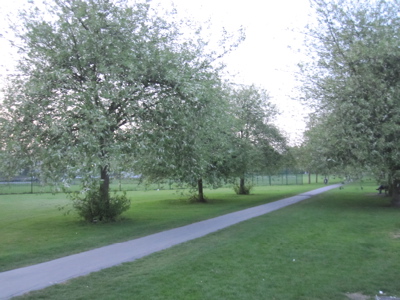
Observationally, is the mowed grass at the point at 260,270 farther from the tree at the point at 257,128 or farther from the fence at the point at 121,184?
the tree at the point at 257,128

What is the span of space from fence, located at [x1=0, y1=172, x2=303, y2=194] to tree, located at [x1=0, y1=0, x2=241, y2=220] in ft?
2.58

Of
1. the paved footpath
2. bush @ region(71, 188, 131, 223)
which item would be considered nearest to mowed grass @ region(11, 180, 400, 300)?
the paved footpath

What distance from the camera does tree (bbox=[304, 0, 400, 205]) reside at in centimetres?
1279

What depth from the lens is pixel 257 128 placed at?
23938 mm

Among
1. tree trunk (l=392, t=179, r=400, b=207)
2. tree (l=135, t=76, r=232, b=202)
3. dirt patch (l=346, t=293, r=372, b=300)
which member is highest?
tree (l=135, t=76, r=232, b=202)

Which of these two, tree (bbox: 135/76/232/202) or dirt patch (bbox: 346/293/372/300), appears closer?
dirt patch (bbox: 346/293/372/300)

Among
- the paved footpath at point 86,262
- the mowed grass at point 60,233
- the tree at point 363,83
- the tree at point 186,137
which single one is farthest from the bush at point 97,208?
the tree at point 363,83

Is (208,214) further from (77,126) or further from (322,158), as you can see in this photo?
(77,126)

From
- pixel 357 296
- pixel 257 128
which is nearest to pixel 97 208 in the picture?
pixel 357 296

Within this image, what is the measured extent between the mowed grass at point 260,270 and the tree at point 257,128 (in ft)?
39.2

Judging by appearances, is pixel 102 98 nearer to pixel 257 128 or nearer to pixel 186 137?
pixel 186 137

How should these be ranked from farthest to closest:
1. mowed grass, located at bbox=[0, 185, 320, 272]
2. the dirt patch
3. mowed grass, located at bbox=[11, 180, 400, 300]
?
mowed grass, located at bbox=[0, 185, 320, 272], mowed grass, located at bbox=[11, 180, 400, 300], the dirt patch

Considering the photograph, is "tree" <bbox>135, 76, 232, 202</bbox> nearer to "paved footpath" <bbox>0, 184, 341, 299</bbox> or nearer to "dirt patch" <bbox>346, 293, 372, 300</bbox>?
"paved footpath" <bbox>0, 184, 341, 299</bbox>

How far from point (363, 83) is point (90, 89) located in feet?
30.1
